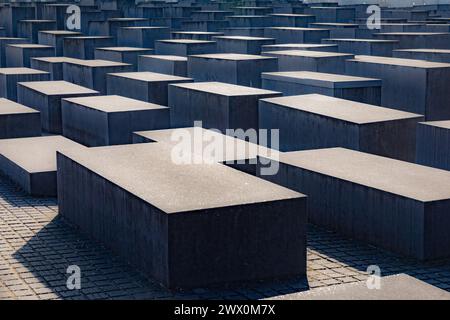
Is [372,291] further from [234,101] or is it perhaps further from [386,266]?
[234,101]

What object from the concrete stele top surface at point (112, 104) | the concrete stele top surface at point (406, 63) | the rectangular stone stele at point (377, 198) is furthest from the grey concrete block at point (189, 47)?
the rectangular stone stele at point (377, 198)

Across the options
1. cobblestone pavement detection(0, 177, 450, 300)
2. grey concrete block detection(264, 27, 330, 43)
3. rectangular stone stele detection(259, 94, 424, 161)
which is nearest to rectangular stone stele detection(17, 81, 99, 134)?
rectangular stone stele detection(259, 94, 424, 161)

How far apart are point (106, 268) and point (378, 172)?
15.3ft

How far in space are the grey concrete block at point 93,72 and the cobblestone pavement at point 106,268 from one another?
14.1 meters

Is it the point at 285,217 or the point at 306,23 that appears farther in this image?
the point at 306,23

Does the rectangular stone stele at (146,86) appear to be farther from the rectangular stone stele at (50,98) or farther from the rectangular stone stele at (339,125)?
the rectangular stone stele at (339,125)

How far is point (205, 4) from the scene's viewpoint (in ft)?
200

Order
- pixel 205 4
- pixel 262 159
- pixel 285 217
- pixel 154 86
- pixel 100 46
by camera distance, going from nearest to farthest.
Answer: pixel 285 217 < pixel 262 159 < pixel 154 86 < pixel 100 46 < pixel 205 4

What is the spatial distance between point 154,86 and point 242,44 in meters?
9.09

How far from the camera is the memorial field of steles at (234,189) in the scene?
9.37 meters

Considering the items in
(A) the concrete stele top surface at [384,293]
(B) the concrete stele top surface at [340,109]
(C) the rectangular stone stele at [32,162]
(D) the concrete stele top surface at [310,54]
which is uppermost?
(D) the concrete stele top surface at [310,54]

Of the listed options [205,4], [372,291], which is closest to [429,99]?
[372,291]

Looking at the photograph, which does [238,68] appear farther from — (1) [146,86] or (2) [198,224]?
(2) [198,224]

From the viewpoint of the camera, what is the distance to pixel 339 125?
15.5m
